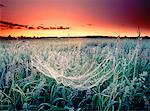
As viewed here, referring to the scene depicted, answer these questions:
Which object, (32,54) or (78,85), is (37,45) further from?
(78,85)

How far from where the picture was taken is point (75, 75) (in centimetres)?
209

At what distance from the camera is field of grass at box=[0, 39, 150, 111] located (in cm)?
206

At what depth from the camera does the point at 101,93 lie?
6.72 ft

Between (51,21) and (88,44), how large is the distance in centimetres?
30

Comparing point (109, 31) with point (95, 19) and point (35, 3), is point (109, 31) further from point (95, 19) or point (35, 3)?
point (35, 3)

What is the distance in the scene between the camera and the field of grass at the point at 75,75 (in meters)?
2.06

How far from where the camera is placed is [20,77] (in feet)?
6.91

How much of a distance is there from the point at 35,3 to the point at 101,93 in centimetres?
77

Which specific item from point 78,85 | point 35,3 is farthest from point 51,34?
point 78,85

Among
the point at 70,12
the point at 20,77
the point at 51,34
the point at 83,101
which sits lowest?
the point at 83,101

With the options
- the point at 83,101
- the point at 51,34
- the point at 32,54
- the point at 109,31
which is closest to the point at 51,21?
the point at 51,34

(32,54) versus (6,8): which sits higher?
(6,8)

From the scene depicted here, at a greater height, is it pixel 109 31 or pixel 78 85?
pixel 109 31

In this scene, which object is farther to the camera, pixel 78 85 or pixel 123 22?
pixel 123 22
